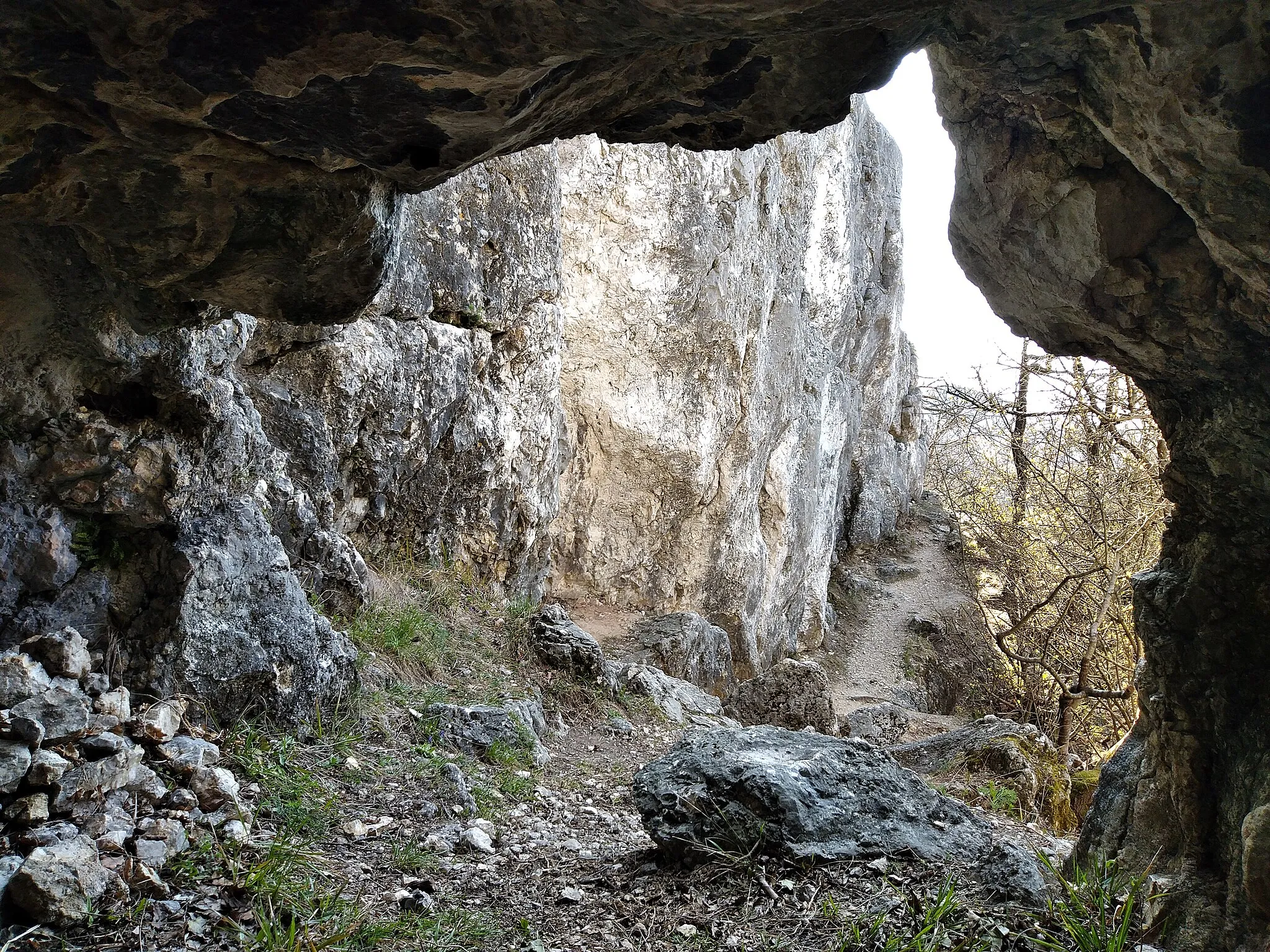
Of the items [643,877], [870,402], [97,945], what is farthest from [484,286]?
[870,402]

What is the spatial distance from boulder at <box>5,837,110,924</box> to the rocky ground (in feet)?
0.13

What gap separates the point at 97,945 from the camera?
2.45 metres

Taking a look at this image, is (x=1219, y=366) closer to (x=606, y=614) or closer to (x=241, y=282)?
(x=241, y=282)

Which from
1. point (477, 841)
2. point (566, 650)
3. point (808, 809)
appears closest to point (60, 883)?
point (477, 841)

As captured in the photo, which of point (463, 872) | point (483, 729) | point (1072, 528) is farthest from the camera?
point (1072, 528)

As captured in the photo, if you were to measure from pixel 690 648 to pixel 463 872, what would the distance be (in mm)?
6295

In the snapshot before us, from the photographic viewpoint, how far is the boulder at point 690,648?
9320mm

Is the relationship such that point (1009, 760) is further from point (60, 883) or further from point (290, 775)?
point (60, 883)

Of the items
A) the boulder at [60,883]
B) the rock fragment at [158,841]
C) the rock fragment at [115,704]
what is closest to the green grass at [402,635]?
the rock fragment at [115,704]

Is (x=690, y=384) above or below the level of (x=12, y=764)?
above

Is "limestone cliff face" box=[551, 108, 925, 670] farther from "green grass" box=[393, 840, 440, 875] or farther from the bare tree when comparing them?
"green grass" box=[393, 840, 440, 875]

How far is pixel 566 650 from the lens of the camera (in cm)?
703

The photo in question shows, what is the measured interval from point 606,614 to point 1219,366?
26.6 ft

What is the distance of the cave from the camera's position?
1.98 m
